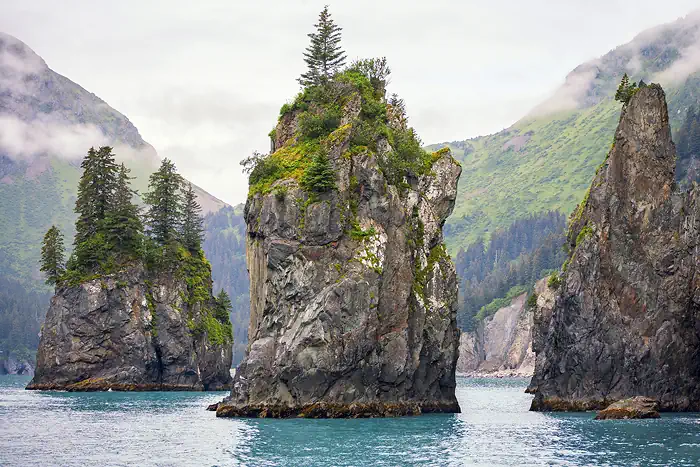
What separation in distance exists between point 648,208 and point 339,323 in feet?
111

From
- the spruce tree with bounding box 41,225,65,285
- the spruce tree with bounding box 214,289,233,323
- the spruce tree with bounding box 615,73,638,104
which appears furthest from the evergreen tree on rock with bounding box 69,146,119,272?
the spruce tree with bounding box 615,73,638,104

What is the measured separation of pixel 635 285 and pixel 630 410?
13484 millimetres

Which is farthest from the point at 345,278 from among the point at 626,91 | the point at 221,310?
the point at 221,310

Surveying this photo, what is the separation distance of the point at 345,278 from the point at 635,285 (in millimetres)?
29392

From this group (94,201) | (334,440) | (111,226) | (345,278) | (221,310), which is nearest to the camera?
(334,440)

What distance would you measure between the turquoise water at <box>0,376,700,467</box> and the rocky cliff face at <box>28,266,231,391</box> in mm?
38315

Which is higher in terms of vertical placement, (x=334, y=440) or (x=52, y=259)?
(x=52, y=259)

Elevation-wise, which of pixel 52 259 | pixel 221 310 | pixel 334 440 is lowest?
pixel 334 440

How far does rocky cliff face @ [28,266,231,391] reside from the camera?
430 ft

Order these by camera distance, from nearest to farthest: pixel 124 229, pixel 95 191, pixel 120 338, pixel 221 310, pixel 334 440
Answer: pixel 334 440
pixel 120 338
pixel 124 229
pixel 95 191
pixel 221 310

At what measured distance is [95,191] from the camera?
140 m

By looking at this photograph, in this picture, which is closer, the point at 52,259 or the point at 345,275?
the point at 345,275

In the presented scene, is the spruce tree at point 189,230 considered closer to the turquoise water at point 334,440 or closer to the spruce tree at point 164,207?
the spruce tree at point 164,207

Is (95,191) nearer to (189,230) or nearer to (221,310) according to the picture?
(189,230)
